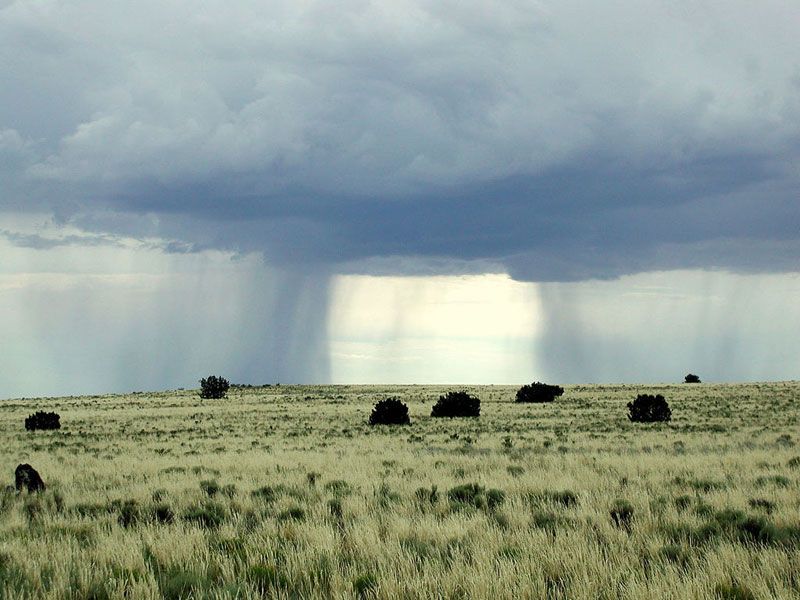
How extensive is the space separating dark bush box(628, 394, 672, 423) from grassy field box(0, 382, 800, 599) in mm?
8538

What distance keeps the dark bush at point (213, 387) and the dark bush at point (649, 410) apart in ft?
180

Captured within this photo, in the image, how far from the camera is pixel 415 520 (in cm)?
1130

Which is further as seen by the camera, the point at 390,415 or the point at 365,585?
the point at 390,415

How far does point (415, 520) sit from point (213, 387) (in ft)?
243

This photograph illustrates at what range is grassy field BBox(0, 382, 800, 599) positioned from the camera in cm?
759

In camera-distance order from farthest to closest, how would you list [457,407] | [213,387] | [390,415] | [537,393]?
[213,387], [537,393], [457,407], [390,415]

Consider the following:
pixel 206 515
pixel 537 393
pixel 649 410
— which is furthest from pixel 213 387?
pixel 206 515

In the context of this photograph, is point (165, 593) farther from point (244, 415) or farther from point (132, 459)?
point (244, 415)

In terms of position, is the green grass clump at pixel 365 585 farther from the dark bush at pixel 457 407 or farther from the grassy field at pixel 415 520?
the dark bush at pixel 457 407

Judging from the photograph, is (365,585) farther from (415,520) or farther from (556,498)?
(556,498)

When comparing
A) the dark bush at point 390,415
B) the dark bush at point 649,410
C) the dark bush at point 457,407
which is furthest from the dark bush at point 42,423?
the dark bush at point 649,410

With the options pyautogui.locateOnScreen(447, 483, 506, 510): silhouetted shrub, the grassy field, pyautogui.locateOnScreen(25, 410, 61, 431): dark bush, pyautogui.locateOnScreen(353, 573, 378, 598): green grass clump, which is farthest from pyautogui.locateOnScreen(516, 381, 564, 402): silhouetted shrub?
pyautogui.locateOnScreen(353, 573, 378, 598): green grass clump

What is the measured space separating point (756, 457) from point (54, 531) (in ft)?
56.0

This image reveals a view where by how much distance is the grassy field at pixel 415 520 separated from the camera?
24.9ft
